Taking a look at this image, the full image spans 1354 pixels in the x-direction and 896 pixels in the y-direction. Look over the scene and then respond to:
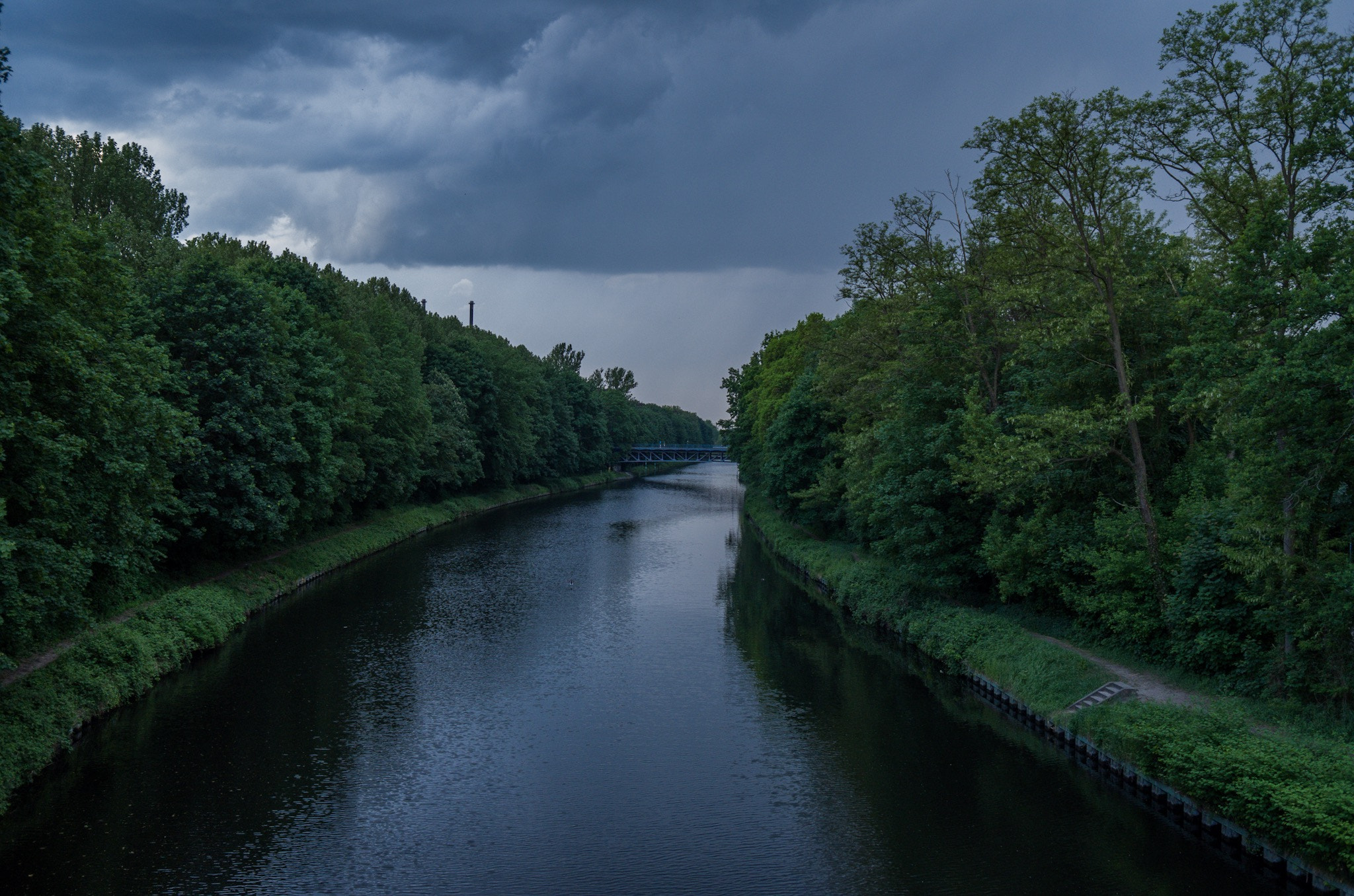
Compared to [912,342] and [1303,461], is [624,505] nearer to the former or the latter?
[912,342]

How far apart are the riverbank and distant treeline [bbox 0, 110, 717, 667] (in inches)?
880

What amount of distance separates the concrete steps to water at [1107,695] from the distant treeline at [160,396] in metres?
23.8

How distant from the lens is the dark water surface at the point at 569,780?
16641mm

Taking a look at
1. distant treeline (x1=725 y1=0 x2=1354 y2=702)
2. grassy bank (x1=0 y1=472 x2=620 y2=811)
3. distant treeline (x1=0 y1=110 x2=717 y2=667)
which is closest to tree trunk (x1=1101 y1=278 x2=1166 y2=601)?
distant treeline (x1=725 y1=0 x2=1354 y2=702)

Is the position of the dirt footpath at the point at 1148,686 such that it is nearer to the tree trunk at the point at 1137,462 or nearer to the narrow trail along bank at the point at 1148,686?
the narrow trail along bank at the point at 1148,686

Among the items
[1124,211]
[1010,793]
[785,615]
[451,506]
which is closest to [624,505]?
[451,506]

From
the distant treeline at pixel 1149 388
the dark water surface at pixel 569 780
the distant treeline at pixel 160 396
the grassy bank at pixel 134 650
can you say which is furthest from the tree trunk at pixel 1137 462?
the grassy bank at pixel 134 650

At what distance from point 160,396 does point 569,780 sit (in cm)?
2355

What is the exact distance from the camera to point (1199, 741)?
719 inches

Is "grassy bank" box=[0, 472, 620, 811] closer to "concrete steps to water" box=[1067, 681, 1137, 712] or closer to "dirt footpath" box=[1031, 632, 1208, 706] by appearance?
"concrete steps to water" box=[1067, 681, 1137, 712]

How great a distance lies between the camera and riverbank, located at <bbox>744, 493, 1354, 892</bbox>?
15180mm

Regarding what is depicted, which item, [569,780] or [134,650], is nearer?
[569,780]

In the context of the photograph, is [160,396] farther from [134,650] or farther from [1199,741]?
[1199,741]

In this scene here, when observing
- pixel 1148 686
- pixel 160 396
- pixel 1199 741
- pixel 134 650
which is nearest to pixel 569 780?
pixel 1199 741
